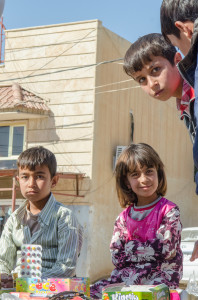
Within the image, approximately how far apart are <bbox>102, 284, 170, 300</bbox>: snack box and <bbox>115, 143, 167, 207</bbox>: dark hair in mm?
1535

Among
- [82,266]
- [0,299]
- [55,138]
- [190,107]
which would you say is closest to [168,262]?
[190,107]

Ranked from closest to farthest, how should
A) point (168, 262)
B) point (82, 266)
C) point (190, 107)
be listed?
1. point (190, 107)
2. point (168, 262)
3. point (82, 266)

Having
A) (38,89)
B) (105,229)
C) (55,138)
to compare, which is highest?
(38,89)

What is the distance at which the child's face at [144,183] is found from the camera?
127 inches

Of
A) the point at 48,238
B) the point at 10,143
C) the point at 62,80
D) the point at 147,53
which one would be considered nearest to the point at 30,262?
the point at 48,238

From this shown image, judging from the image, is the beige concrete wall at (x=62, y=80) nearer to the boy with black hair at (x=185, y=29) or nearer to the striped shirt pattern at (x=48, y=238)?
the striped shirt pattern at (x=48, y=238)

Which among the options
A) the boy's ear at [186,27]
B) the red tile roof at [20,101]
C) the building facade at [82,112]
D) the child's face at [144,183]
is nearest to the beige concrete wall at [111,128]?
the building facade at [82,112]

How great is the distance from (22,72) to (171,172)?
261 inches

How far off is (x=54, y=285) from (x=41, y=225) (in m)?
1.23

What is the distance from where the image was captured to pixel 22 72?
1633 cm

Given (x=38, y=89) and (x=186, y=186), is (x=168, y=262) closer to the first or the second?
(x=38, y=89)

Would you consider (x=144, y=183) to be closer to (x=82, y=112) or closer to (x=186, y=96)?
(x=186, y=96)

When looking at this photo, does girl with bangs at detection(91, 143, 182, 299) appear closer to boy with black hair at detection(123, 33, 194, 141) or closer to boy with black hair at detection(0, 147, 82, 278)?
boy with black hair at detection(0, 147, 82, 278)

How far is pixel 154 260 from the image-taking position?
9.55 ft
